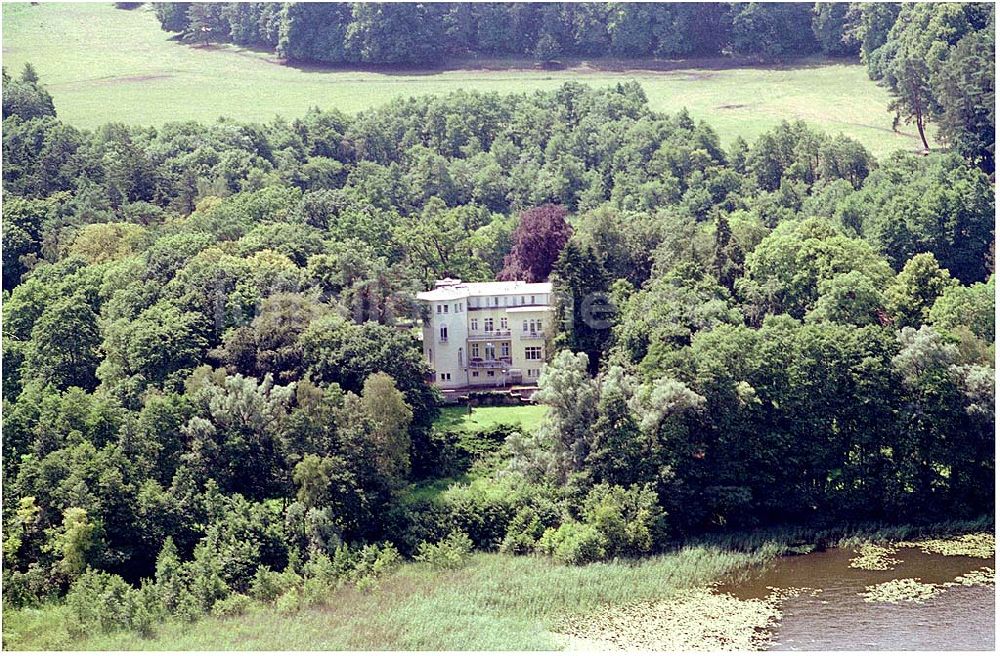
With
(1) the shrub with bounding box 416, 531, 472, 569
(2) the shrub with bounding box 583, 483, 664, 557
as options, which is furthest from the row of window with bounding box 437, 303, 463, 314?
(1) the shrub with bounding box 416, 531, 472, 569

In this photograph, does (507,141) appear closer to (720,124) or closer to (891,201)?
(720,124)

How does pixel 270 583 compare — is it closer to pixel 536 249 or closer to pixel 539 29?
pixel 536 249

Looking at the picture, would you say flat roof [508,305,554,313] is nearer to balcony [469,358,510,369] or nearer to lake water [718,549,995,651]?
balcony [469,358,510,369]

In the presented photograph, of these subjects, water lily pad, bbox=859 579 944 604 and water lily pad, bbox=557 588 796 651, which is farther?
water lily pad, bbox=859 579 944 604

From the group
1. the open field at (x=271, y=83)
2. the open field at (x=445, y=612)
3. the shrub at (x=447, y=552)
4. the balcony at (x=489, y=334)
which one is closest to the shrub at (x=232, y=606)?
the open field at (x=445, y=612)

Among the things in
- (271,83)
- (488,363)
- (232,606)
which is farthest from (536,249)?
(271,83)

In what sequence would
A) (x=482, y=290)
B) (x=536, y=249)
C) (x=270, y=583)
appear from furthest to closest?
(x=536, y=249) < (x=482, y=290) < (x=270, y=583)

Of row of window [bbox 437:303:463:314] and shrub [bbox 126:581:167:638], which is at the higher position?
row of window [bbox 437:303:463:314]
